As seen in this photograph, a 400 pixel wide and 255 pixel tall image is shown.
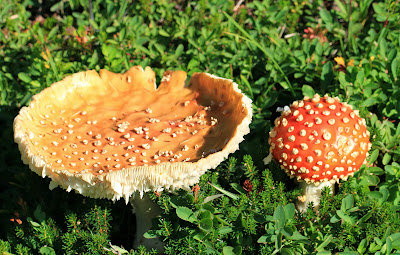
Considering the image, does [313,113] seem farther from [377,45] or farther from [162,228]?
[377,45]

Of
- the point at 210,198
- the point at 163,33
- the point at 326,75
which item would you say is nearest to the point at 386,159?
the point at 326,75

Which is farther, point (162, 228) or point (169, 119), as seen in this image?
point (169, 119)

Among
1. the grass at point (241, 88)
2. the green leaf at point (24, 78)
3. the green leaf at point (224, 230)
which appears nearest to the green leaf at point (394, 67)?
the grass at point (241, 88)

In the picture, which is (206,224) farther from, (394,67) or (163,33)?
(163,33)

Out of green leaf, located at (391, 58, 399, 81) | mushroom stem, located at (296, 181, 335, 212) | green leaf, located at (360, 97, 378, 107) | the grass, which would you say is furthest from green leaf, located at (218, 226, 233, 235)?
green leaf, located at (391, 58, 399, 81)

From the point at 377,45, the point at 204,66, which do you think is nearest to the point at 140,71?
the point at 204,66
